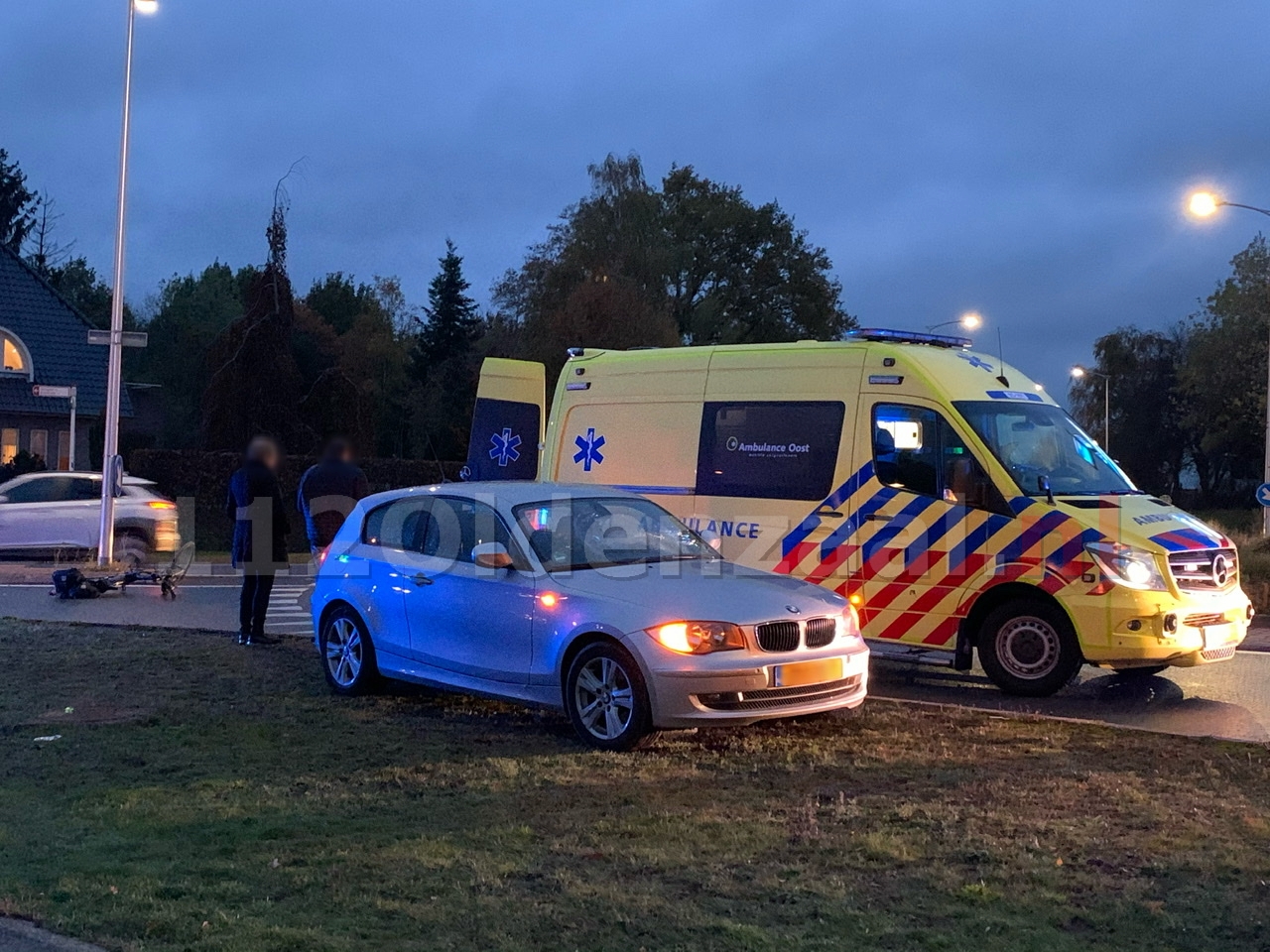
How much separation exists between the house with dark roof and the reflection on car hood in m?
29.8

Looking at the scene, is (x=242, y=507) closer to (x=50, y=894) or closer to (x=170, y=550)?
(x=50, y=894)

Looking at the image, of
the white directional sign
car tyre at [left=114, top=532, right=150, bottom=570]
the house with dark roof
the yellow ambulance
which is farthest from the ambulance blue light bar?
the house with dark roof

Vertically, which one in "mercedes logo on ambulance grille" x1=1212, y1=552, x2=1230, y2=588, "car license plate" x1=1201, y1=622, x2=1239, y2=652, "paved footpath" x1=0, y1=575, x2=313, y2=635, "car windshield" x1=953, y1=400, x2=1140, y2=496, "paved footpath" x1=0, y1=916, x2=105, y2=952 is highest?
"car windshield" x1=953, y1=400, x2=1140, y2=496

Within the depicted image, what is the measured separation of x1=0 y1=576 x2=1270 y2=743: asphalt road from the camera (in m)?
9.23

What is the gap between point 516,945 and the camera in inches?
179

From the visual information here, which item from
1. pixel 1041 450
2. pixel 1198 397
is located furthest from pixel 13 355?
pixel 1198 397

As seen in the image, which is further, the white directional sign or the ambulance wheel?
the white directional sign

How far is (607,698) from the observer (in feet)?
25.9

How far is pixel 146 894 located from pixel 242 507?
798cm

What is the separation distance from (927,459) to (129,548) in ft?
52.1

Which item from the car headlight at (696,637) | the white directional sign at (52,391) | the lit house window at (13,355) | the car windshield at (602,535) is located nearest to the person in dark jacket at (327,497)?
the car windshield at (602,535)

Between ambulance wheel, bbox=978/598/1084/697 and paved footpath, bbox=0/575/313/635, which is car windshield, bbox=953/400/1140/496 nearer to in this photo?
ambulance wheel, bbox=978/598/1084/697

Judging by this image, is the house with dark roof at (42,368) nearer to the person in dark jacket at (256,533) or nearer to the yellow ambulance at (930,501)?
the person in dark jacket at (256,533)

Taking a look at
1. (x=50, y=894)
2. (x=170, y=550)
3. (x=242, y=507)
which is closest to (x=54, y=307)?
(x=170, y=550)
